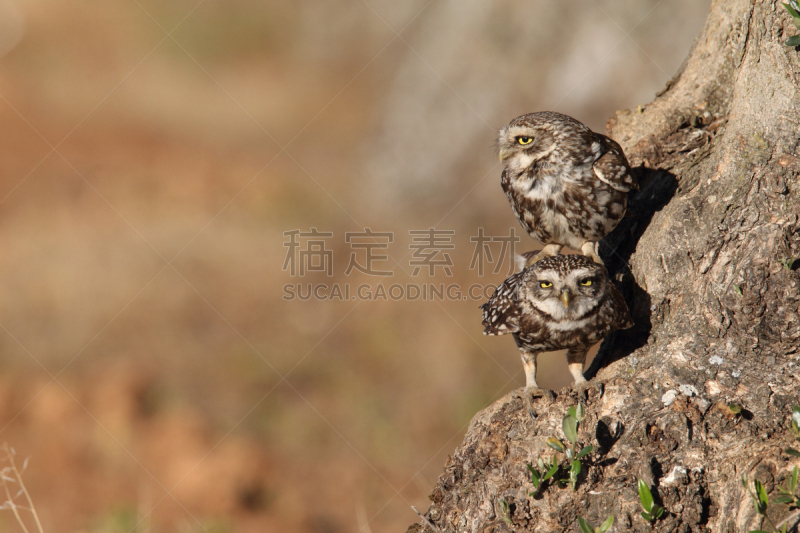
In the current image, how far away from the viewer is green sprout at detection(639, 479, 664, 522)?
117 inches

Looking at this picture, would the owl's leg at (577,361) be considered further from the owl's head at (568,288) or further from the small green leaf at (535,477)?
the small green leaf at (535,477)

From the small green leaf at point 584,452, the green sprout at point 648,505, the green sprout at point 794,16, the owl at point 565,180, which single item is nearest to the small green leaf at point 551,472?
the small green leaf at point 584,452

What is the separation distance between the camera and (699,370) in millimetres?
3457

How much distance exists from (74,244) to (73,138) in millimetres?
5785

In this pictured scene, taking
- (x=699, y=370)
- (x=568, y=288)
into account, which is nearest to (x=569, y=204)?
(x=568, y=288)

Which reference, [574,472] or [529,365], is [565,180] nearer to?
[529,365]

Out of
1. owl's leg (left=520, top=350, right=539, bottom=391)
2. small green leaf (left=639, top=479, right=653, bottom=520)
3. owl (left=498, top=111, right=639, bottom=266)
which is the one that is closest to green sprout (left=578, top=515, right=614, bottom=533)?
small green leaf (left=639, top=479, right=653, bottom=520)

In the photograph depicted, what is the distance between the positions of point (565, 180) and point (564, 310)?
3.44 ft

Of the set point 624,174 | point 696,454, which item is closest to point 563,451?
point 696,454

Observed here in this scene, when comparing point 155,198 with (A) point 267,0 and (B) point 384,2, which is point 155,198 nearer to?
(B) point 384,2

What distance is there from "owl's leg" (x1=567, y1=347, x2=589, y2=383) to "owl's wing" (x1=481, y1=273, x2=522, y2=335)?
17.1 inches

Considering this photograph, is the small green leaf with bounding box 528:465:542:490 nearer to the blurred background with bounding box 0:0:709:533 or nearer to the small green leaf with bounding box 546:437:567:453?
the small green leaf with bounding box 546:437:567:453

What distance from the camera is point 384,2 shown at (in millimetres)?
18797

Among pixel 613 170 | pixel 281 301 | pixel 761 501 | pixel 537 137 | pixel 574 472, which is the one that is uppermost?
pixel 613 170
